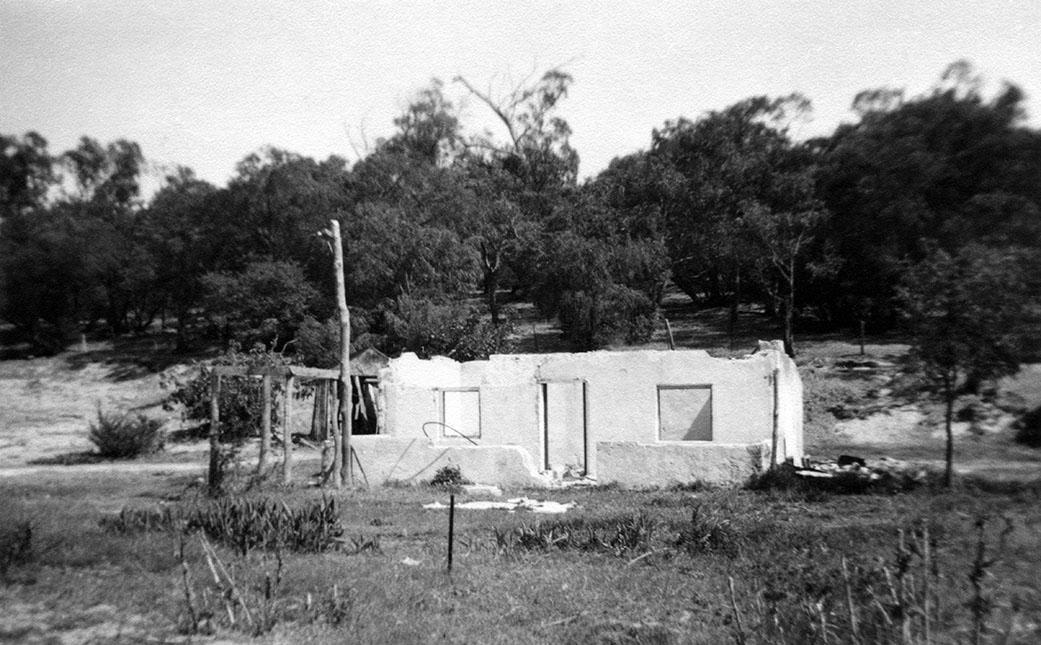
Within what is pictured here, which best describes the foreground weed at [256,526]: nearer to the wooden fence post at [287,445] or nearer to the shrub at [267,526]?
the shrub at [267,526]

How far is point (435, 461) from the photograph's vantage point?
17016 millimetres

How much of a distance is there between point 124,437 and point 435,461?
11.1 metres

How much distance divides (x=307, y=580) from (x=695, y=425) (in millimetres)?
13048

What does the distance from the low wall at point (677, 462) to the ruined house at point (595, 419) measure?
2 centimetres

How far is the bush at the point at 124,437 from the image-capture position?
23.0 metres

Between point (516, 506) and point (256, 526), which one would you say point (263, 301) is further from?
point (256, 526)

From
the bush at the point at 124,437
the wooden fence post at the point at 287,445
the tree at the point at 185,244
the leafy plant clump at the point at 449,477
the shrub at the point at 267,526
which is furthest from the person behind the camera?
the tree at the point at 185,244

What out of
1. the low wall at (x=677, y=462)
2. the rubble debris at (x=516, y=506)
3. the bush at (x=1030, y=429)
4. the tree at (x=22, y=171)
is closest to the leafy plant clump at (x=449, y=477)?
the rubble debris at (x=516, y=506)

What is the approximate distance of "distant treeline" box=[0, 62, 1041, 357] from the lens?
2922 centimetres

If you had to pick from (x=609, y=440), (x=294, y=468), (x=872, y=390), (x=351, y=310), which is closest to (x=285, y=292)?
(x=351, y=310)

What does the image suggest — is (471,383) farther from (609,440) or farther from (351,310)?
(351,310)

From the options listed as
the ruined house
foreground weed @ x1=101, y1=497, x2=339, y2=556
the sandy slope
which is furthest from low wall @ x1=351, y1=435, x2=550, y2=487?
the sandy slope

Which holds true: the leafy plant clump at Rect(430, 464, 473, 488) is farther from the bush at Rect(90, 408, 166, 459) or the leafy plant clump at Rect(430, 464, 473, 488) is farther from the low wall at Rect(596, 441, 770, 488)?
the bush at Rect(90, 408, 166, 459)

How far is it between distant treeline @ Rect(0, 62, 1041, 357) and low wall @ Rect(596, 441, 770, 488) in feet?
26.9
